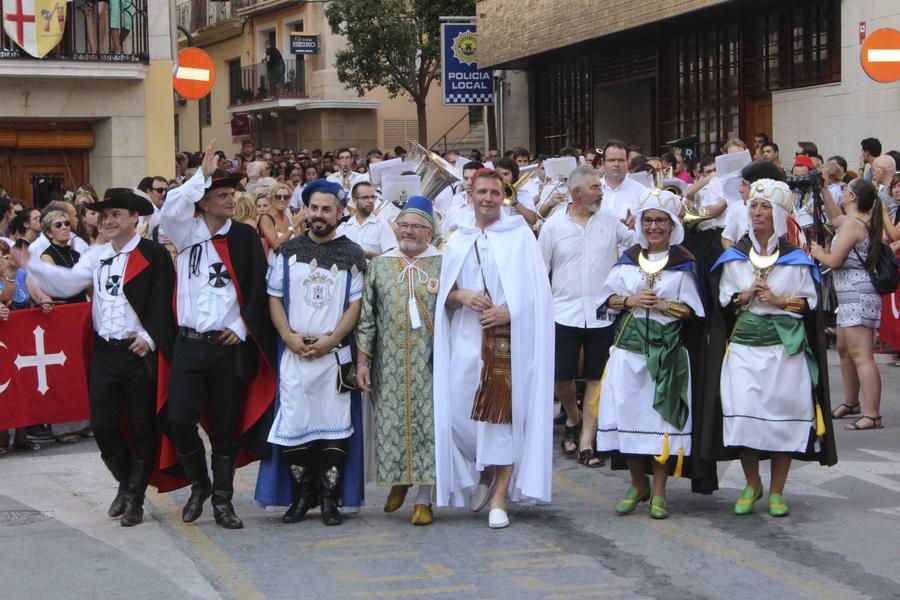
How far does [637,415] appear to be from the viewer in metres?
8.12

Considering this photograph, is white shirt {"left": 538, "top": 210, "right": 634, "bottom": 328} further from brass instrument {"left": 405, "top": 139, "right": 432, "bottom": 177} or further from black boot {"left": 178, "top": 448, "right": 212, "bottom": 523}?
black boot {"left": 178, "top": 448, "right": 212, "bottom": 523}

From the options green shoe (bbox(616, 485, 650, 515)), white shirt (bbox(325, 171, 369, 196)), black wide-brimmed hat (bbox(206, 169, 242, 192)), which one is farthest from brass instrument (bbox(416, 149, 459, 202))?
green shoe (bbox(616, 485, 650, 515))

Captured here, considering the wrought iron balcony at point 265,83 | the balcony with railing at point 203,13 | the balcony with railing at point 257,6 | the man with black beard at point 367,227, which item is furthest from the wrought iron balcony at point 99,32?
the balcony with railing at point 203,13

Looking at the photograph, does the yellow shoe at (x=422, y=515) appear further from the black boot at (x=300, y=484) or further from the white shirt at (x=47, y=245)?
the white shirt at (x=47, y=245)

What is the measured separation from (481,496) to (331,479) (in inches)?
33.9

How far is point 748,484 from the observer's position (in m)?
8.23

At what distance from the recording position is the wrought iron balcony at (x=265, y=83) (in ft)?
148

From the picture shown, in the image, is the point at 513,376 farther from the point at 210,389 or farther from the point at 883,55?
the point at 883,55

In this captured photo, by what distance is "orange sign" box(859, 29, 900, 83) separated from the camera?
612 inches

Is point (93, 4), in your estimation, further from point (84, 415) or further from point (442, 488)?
point (442, 488)

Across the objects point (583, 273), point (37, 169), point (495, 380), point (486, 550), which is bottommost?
point (486, 550)

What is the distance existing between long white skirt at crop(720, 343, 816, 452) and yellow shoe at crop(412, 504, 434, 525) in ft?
5.54

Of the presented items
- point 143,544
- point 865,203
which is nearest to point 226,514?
point 143,544

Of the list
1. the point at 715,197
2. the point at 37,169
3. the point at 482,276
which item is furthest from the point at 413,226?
the point at 37,169
